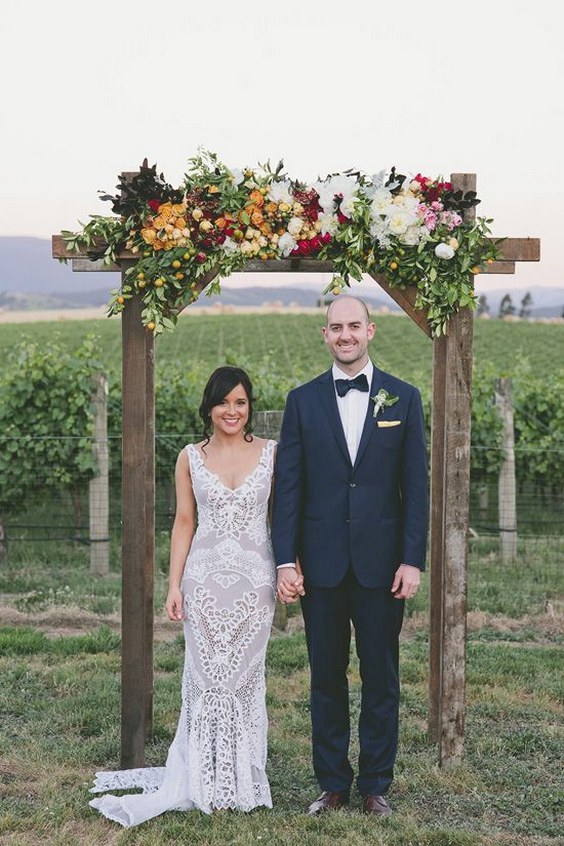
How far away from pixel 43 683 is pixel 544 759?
2.99 m

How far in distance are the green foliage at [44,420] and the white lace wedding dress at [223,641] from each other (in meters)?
6.27

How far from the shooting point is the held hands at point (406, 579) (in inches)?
175

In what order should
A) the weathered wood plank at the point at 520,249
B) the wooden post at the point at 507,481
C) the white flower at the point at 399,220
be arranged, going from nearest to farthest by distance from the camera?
the white flower at the point at 399,220 → the weathered wood plank at the point at 520,249 → the wooden post at the point at 507,481

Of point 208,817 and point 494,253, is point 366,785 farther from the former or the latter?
point 494,253

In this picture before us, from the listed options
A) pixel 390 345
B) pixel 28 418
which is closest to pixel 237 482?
pixel 28 418

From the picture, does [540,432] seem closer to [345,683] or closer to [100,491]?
[100,491]

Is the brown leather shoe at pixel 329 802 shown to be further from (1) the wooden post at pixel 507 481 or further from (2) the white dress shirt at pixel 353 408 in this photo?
(1) the wooden post at pixel 507 481

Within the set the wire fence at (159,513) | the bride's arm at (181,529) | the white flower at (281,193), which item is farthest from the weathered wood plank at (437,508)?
the wire fence at (159,513)

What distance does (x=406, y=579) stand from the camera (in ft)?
14.6

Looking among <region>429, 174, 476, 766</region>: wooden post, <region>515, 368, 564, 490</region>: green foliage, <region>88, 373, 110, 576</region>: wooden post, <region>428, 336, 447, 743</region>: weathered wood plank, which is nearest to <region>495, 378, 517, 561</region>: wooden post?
<region>515, 368, 564, 490</region>: green foliage

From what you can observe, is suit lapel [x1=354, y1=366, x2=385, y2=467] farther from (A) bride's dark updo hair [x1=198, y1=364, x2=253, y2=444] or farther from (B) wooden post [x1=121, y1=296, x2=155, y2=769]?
(B) wooden post [x1=121, y1=296, x2=155, y2=769]

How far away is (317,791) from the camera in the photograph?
490 cm

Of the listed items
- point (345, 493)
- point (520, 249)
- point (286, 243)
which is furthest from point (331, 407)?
point (520, 249)

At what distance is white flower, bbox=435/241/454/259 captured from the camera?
16.2 ft
